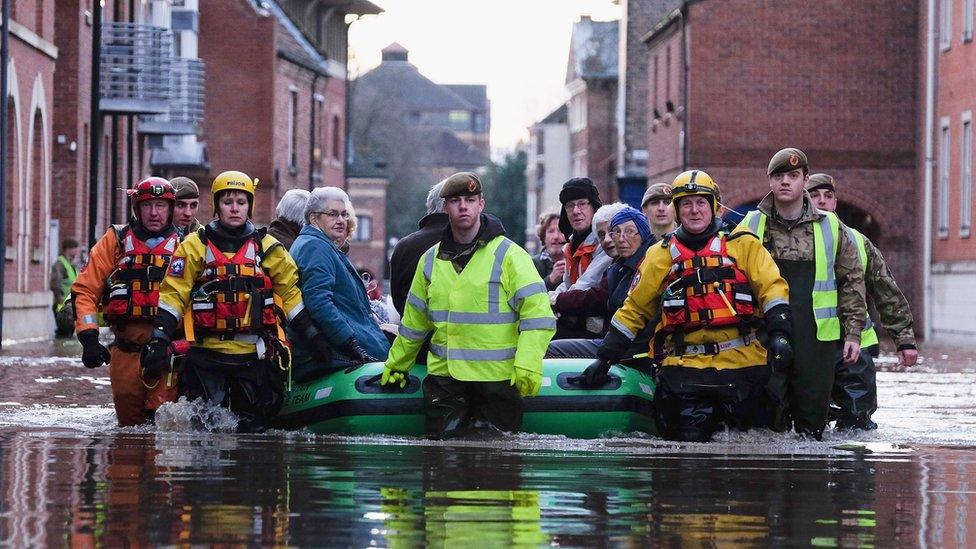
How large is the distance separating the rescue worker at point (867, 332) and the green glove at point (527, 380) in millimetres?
2228

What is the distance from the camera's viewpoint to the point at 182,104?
44.1m

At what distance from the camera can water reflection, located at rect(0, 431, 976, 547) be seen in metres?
7.66

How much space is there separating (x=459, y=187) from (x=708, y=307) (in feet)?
5.03

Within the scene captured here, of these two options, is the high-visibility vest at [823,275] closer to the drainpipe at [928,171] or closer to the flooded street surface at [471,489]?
the flooded street surface at [471,489]

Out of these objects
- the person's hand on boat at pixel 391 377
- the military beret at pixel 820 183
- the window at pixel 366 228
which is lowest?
the person's hand on boat at pixel 391 377

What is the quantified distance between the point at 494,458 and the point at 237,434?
7.25 ft

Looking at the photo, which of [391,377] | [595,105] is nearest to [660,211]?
[391,377]

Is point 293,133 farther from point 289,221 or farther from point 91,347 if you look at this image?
point 91,347

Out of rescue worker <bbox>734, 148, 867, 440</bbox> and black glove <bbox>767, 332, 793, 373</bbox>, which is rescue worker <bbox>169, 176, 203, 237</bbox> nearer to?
rescue worker <bbox>734, 148, 867, 440</bbox>

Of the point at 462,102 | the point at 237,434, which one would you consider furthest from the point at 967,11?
the point at 462,102

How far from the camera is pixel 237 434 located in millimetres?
12414

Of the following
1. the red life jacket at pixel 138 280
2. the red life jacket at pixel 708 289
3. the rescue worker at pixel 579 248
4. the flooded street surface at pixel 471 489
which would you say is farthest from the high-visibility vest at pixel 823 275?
the red life jacket at pixel 138 280

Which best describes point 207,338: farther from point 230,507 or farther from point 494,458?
point 230,507

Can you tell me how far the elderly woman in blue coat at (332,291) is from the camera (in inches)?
491
